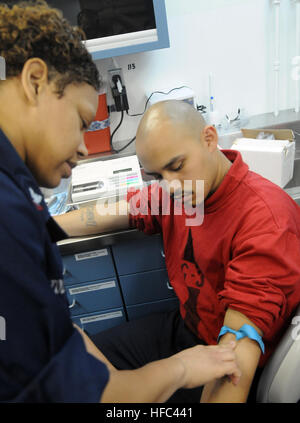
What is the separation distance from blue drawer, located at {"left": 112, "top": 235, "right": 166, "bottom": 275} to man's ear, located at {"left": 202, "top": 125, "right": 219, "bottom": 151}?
21.3 inches

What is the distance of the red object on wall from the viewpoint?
182 cm

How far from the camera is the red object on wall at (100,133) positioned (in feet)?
5.98

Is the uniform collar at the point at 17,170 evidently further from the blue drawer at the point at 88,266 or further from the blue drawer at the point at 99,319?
the blue drawer at the point at 99,319

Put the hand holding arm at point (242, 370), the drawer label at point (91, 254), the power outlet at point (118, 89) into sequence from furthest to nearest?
the power outlet at point (118, 89)
the drawer label at point (91, 254)
the hand holding arm at point (242, 370)

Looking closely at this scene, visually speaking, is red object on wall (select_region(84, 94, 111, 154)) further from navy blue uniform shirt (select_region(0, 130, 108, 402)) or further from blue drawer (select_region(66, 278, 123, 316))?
navy blue uniform shirt (select_region(0, 130, 108, 402))

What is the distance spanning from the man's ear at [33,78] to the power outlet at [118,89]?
53.5 inches

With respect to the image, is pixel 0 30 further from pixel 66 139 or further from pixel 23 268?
pixel 23 268

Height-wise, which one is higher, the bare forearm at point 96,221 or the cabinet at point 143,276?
the bare forearm at point 96,221

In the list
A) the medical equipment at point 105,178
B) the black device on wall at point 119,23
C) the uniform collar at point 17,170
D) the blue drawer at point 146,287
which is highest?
the black device on wall at point 119,23

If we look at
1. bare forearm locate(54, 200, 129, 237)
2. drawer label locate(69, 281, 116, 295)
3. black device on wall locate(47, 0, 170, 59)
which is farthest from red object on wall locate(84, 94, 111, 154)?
drawer label locate(69, 281, 116, 295)

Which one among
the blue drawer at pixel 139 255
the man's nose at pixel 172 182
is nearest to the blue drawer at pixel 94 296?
the blue drawer at pixel 139 255

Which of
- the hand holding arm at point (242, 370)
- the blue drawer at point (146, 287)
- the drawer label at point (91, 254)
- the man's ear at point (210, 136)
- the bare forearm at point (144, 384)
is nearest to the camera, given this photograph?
the bare forearm at point (144, 384)
